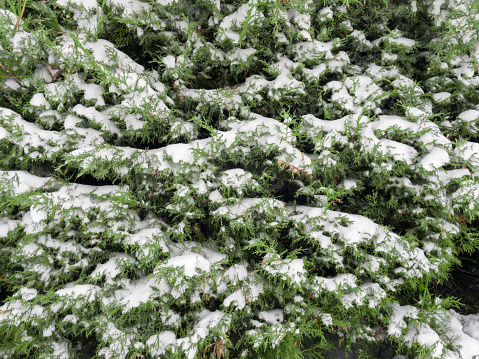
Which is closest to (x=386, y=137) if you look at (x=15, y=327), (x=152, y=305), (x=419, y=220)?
(x=419, y=220)

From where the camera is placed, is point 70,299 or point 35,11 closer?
point 70,299

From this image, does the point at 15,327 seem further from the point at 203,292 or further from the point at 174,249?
the point at 203,292

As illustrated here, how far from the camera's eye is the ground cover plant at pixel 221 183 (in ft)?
6.66

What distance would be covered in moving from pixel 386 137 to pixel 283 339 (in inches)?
81.6

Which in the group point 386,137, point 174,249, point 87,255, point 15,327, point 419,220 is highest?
point 386,137

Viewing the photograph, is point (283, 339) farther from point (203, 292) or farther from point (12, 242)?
point (12, 242)

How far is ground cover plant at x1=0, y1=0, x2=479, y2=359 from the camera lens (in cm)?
203

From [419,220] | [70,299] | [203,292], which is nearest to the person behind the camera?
[70,299]

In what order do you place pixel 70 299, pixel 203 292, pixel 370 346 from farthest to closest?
pixel 370 346, pixel 203 292, pixel 70 299

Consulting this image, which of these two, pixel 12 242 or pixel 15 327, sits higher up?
pixel 12 242

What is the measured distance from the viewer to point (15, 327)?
2.04 m

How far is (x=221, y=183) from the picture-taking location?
2127 mm

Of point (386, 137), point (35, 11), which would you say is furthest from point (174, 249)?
point (35, 11)

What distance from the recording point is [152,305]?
198 cm
